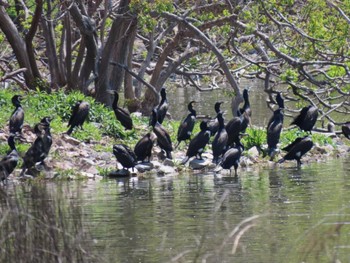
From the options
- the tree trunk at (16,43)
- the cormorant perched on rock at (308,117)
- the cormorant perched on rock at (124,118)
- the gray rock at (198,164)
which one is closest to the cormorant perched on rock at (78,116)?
the cormorant perched on rock at (124,118)

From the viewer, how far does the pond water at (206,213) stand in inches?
318

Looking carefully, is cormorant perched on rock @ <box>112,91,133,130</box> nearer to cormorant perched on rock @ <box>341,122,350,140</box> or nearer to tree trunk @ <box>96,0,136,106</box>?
tree trunk @ <box>96,0,136,106</box>

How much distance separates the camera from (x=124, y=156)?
55.3ft

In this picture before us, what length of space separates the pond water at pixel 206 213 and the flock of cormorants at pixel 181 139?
1.29 ft

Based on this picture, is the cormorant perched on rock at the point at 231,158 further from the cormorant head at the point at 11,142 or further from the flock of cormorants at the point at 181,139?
the cormorant head at the point at 11,142

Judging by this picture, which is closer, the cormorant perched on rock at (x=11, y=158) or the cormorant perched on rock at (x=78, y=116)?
the cormorant perched on rock at (x=11, y=158)

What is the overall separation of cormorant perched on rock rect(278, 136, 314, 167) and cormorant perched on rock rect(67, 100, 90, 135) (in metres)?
3.71

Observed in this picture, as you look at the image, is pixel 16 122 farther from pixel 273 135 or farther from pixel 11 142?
pixel 273 135

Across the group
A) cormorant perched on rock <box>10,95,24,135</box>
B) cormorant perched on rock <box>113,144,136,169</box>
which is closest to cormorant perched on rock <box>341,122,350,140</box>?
cormorant perched on rock <box>113,144,136,169</box>

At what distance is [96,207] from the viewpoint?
44.1 ft

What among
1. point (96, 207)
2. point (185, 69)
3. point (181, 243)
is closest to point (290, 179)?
point (96, 207)

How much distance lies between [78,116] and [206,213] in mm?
6562

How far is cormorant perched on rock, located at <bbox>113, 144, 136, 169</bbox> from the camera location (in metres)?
16.8

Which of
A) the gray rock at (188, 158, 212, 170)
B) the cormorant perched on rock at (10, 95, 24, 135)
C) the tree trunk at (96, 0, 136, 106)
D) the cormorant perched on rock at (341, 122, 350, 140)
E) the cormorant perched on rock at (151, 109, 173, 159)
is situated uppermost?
the tree trunk at (96, 0, 136, 106)
